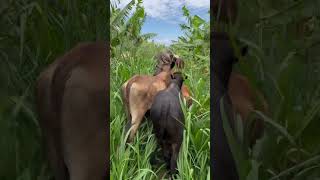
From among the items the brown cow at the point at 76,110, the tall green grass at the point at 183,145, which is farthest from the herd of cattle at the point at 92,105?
the tall green grass at the point at 183,145

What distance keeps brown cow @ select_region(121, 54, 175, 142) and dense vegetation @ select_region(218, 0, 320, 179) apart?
1.62 feet

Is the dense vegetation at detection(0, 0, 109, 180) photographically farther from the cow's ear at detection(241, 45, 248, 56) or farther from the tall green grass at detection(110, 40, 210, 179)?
the tall green grass at detection(110, 40, 210, 179)

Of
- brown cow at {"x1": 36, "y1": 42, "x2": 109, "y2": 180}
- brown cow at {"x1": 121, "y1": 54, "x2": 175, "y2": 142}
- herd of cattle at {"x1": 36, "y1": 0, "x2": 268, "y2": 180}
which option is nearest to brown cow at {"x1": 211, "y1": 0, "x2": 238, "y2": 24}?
herd of cattle at {"x1": 36, "y1": 0, "x2": 268, "y2": 180}

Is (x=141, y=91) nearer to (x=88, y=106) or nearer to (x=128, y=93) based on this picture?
(x=128, y=93)

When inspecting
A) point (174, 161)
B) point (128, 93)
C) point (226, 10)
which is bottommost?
point (174, 161)

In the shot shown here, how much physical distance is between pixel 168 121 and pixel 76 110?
418 millimetres

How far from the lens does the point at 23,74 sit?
0.44 m

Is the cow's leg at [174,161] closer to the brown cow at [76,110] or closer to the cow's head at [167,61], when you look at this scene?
the cow's head at [167,61]

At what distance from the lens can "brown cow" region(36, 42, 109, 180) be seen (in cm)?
45

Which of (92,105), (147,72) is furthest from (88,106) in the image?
(147,72)

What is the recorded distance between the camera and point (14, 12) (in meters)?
0.44

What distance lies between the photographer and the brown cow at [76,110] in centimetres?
45

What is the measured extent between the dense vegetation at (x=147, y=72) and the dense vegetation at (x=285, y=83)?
1.09 ft

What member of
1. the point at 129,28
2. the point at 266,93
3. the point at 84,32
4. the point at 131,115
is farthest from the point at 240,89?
the point at 129,28
